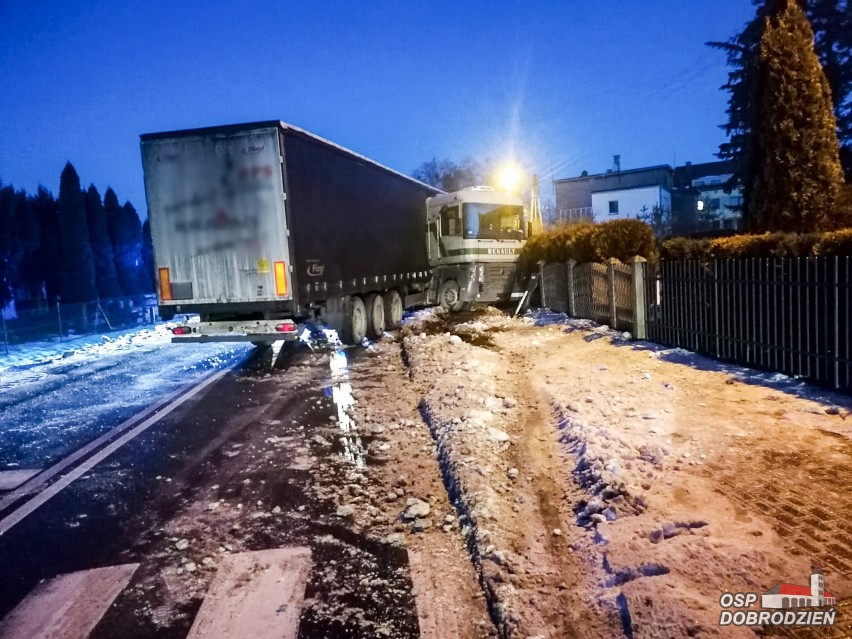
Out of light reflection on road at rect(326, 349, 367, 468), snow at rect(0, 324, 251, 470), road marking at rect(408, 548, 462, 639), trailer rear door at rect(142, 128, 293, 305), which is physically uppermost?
trailer rear door at rect(142, 128, 293, 305)

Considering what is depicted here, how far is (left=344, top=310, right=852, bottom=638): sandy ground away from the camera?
344 cm

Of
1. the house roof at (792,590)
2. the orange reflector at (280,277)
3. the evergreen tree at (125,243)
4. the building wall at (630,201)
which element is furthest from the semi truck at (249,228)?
the building wall at (630,201)

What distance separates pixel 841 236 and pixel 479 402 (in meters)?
4.61

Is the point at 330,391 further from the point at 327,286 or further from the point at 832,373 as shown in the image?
the point at 832,373

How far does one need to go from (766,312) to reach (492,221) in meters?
12.6

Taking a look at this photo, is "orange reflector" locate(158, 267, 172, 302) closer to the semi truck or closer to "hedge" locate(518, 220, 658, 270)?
the semi truck

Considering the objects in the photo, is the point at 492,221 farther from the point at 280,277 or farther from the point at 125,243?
the point at 125,243

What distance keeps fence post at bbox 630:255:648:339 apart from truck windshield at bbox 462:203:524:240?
848 cm

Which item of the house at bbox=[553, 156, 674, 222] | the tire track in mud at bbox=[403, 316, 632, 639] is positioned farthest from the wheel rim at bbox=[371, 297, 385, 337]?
the house at bbox=[553, 156, 674, 222]

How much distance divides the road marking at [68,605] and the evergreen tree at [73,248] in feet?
120

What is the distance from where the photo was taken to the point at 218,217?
10.7 meters

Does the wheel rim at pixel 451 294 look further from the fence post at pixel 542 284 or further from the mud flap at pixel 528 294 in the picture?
the fence post at pixel 542 284

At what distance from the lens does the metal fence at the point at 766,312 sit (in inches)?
270

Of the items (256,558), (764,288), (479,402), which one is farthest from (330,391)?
(764,288)
